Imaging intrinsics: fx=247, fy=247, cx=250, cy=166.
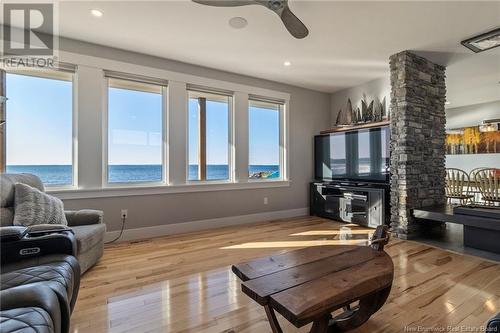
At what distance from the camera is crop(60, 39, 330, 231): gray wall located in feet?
10.9

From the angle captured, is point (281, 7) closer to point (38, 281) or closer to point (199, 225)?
point (38, 281)

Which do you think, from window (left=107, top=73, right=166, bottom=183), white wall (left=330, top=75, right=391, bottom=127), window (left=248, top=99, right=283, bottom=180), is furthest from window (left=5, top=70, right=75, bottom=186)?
white wall (left=330, top=75, right=391, bottom=127)

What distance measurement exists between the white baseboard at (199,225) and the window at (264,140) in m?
0.73

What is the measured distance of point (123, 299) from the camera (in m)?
1.92

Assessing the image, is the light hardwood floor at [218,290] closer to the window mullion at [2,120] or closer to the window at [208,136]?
the window at [208,136]

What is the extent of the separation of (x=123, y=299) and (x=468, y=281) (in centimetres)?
292

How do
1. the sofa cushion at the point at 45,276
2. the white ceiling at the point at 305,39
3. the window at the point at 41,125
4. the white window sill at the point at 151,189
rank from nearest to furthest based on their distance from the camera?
the sofa cushion at the point at 45,276 → the white ceiling at the point at 305,39 → the window at the point at 41,125 → the white window sill at the point at 151,189

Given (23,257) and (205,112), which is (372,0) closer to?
(205,112)

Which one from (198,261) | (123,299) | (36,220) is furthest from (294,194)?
(36,220)

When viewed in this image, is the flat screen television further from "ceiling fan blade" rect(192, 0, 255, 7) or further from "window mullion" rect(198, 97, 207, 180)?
"ceiling fan blade" rect(192, 0, 255, 7)

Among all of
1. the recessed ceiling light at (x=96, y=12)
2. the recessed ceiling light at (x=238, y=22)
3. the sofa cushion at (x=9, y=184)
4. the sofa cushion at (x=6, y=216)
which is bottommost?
the sofa cushion at (x=6, y=216)

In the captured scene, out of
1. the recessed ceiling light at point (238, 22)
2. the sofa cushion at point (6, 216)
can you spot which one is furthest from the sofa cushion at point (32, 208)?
the recessed ceiling light at point (238, 22)

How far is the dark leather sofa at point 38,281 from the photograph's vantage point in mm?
982

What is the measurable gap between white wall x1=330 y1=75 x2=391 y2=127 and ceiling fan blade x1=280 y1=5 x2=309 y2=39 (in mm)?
2764
